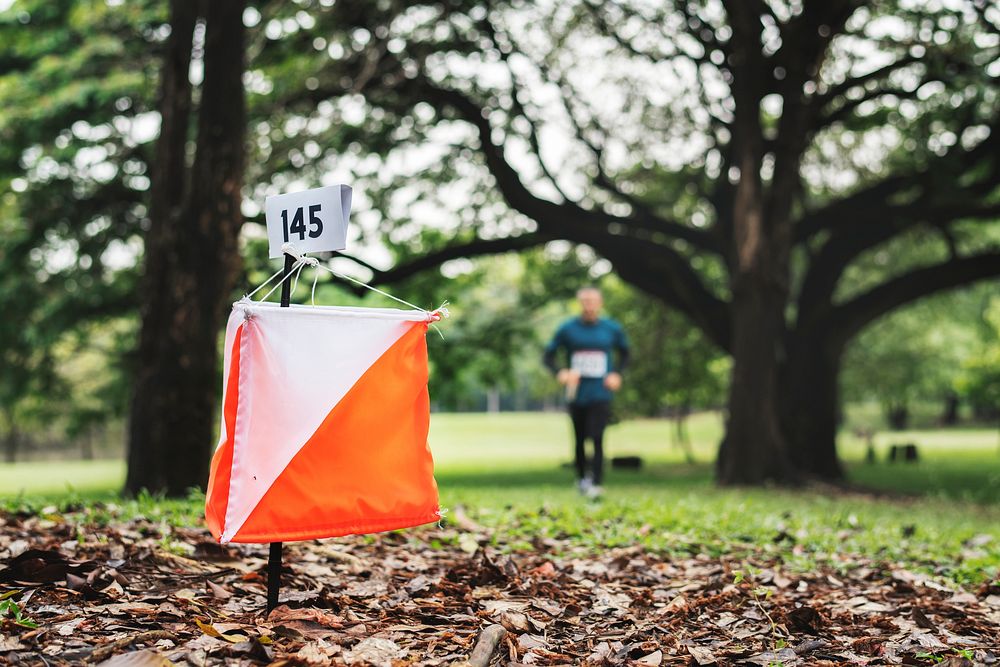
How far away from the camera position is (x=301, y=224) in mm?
3795

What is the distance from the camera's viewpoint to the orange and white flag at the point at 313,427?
11.5 feet

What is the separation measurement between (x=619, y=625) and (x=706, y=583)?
1.03 m

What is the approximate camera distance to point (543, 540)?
6180 mm

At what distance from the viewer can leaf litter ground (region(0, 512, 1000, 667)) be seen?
3.48 meters

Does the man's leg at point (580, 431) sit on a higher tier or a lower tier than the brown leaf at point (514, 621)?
higher

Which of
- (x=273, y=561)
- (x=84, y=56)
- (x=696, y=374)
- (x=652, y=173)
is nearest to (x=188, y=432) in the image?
(x=273, y=561)

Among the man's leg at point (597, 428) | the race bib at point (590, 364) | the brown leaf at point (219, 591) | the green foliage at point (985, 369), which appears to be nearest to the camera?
the brown leaf at point (219, 591)

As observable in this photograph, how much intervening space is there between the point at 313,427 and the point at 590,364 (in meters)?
6.26

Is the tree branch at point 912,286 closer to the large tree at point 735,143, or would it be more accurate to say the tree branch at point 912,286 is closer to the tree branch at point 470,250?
the large tree at point 735,143

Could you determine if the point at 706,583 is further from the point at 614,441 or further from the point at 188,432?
the point at 614,441

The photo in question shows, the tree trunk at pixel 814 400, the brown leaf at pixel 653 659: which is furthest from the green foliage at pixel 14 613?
the tree trunk at pixel 814 400

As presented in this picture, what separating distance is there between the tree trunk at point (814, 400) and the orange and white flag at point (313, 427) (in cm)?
1473

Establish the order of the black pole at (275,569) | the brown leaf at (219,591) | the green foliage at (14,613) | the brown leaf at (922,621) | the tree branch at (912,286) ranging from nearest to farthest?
the green foliage at (14,613) < the black pole at (275,569) < the brown leaf at (219,591) < the brown leaf at (922,621) < the tree branch at (912,286)

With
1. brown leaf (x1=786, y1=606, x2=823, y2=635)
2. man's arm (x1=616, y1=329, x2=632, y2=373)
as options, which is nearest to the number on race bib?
brown leaf (x1=786, y1=606, x2=823, y2=635)
